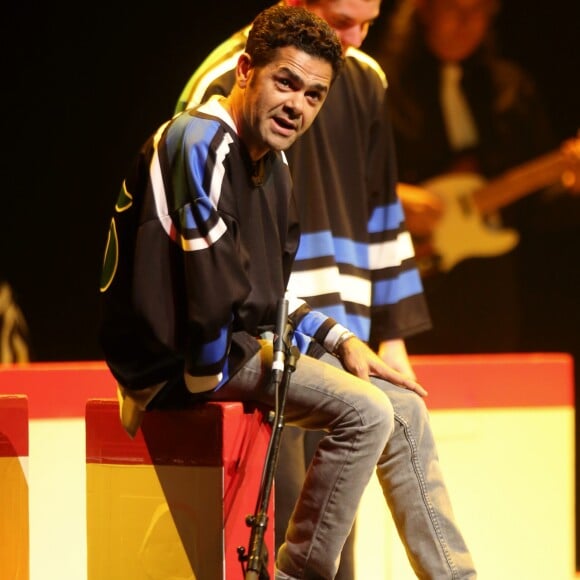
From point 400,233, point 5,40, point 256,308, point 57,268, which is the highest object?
point 5,40

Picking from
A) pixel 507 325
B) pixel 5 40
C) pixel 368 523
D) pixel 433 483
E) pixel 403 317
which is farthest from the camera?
pixel 507 325

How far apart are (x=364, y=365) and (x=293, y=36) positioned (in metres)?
0.57

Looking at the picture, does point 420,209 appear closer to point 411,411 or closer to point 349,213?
point 349,213

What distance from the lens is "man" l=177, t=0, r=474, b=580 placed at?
227 cm

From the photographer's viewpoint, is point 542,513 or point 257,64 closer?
point 257,64

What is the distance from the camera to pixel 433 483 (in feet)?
6.48

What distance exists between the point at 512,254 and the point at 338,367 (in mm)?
1951

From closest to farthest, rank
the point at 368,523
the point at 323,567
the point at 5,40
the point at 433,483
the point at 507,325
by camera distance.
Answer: the point at 323,567 < the point at 433,483 < the point at 368,523 < the point at 5,40 < the point at 507,325

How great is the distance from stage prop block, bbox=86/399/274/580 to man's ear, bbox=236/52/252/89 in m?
0.54

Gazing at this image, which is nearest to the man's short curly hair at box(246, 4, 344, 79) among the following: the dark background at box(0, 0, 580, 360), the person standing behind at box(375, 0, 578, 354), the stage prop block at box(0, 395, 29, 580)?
the stage prop block at box(0, 395, 29, 580)

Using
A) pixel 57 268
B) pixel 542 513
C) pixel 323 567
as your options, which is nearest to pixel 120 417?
pixel 323 567

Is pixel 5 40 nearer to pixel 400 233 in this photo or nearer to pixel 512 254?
pixel 400 233

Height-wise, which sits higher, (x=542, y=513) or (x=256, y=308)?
(x=256, y=308)

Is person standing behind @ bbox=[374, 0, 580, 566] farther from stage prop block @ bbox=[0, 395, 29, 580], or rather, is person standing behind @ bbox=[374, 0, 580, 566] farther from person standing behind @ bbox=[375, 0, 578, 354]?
stage prop block @ bbox=[0, 395, 29, 580]
